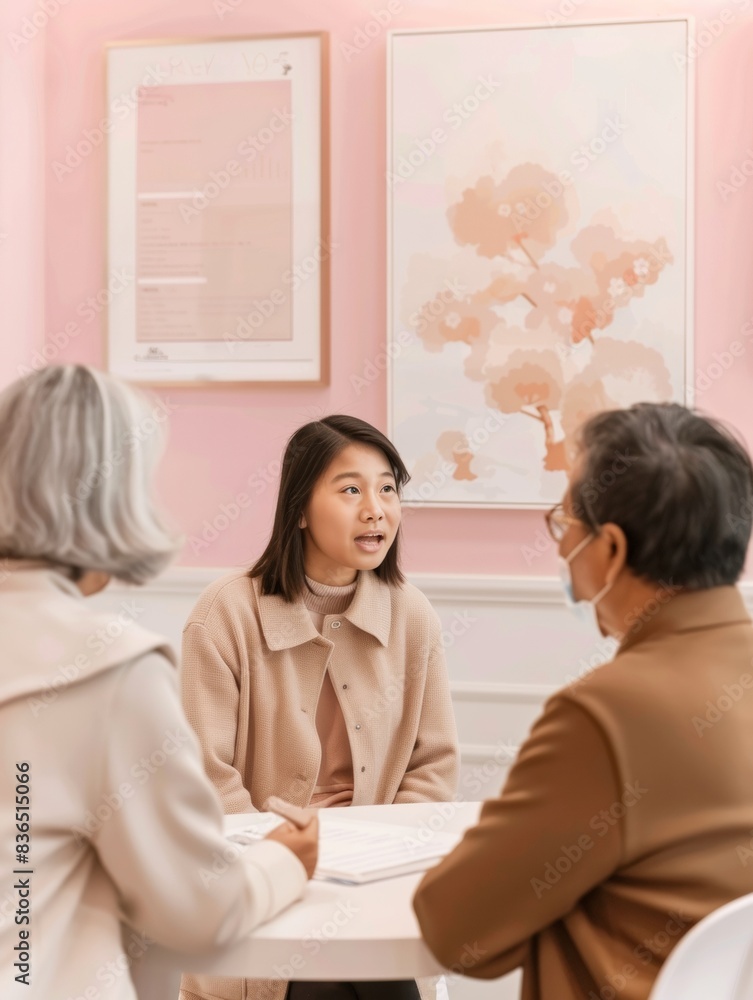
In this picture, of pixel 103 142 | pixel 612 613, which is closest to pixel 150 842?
pixel 612 613

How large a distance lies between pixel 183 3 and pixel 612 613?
2.48 metres

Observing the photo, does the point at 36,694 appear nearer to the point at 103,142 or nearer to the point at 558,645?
the point at 558,645

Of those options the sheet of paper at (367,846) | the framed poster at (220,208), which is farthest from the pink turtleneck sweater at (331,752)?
the framed poster at (220,208)

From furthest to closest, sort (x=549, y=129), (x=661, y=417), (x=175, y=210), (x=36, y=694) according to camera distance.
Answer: (x=175, y=210), (x=549, y=129), (x=661, y=417), (x=36, y=694)

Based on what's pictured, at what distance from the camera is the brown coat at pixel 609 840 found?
49.0 inches

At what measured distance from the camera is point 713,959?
121cm

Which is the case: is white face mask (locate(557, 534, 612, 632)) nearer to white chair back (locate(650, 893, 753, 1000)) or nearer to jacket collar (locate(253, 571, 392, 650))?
white chair back (locate(650, 893, 753, 1000))

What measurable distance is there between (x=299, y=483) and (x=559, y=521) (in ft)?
3.04

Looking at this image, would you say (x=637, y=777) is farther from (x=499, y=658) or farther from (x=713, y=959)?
(x=499, y=658)

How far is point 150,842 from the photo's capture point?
1232mm

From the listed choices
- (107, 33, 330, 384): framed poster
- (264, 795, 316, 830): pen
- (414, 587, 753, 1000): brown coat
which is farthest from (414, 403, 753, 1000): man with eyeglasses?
(107, 33, 330, 384): framed poster


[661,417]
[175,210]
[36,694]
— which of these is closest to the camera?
[36,694]

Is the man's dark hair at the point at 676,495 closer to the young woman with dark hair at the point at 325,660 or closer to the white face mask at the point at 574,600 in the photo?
the white face mask at the point at 574,600

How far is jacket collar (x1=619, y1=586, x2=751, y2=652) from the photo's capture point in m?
1.35
